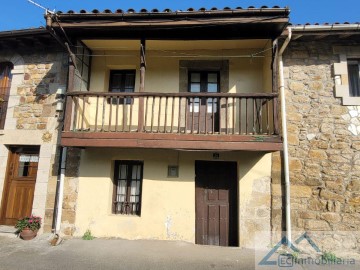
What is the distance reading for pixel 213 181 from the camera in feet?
20.6

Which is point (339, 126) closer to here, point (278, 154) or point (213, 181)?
point (278, 154)

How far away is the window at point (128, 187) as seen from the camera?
20.7 feet

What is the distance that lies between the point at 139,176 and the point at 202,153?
162cm

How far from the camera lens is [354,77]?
615 centimetres

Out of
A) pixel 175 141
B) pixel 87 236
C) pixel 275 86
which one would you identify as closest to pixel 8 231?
pixel 87 236

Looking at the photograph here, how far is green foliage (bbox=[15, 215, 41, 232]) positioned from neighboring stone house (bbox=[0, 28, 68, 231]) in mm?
176

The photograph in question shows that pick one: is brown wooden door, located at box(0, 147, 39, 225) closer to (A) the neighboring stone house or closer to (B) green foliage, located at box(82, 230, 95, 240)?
(A) the neighboring stone house

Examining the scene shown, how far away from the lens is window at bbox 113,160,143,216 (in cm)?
632

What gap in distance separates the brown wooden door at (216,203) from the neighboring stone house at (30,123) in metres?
3.41

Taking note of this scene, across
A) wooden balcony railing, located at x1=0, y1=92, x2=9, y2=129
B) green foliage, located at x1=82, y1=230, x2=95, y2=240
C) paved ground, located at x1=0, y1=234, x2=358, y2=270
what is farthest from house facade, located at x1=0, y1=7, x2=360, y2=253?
paved ground, located at x1=0, y1=234, x2=358, y2=270

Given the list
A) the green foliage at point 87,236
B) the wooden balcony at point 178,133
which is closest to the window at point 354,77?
the wooden balcony at point 178,133

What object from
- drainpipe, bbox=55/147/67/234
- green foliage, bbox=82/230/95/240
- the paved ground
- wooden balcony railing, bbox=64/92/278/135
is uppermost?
wooden balcony railing, bbox=64/92/278/135

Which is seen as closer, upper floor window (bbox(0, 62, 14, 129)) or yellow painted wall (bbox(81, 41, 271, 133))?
yellow painted wall (bbox(81, 41, 271, 133))

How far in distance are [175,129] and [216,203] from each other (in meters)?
1.96
